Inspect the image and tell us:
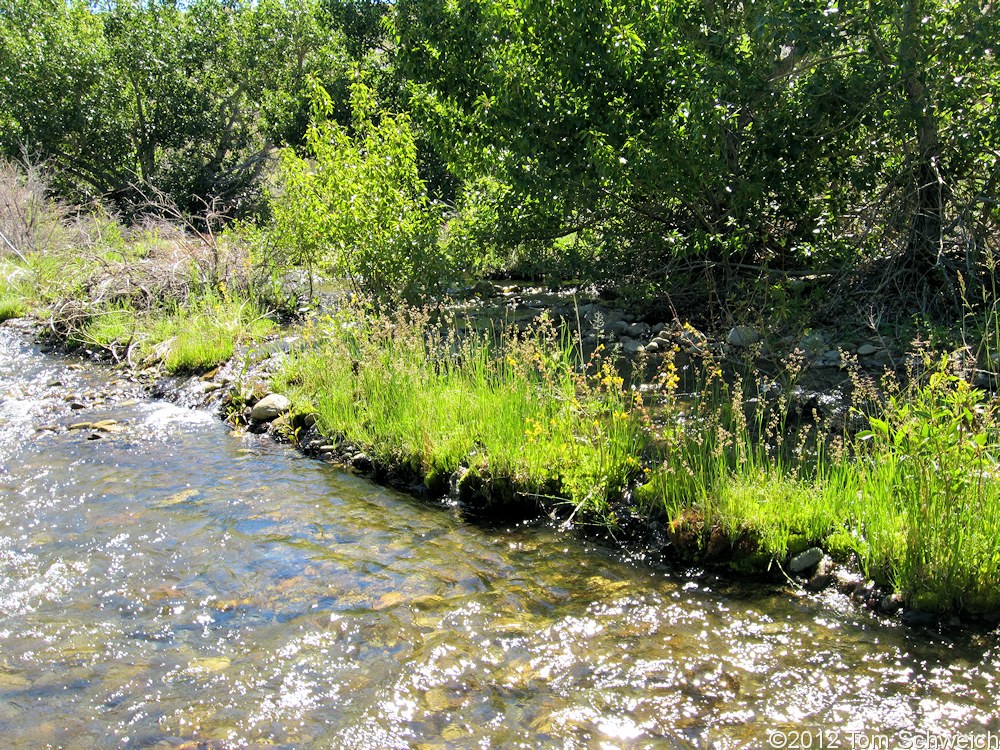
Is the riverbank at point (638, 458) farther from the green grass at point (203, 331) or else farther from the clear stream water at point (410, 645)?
the green grass at point (203, 331)

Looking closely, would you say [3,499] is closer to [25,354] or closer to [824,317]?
[25,354]

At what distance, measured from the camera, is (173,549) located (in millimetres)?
5129

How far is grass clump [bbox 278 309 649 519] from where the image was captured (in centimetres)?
559

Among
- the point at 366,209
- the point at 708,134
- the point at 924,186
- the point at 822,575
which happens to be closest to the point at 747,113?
the point at 708,134

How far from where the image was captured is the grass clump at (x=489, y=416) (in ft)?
18.3

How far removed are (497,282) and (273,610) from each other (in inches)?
403

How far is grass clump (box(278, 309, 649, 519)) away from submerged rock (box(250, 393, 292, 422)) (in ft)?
0.52

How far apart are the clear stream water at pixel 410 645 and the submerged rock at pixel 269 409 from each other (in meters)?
2.07

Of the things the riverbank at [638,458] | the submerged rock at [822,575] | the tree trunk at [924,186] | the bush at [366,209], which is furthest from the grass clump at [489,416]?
the tree trunk at [924,186]

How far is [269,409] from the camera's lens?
26.2 ft

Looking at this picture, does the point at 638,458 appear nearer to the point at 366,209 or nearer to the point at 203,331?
the point at 366,209

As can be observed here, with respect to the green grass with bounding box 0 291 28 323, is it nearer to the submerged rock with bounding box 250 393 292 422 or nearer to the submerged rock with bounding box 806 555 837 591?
the submerged rock with bounding box 250 393 292 422

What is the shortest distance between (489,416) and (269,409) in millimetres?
2827

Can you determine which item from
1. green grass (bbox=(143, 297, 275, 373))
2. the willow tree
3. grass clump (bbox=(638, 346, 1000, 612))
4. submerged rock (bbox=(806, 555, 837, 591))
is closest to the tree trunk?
the willow tree
